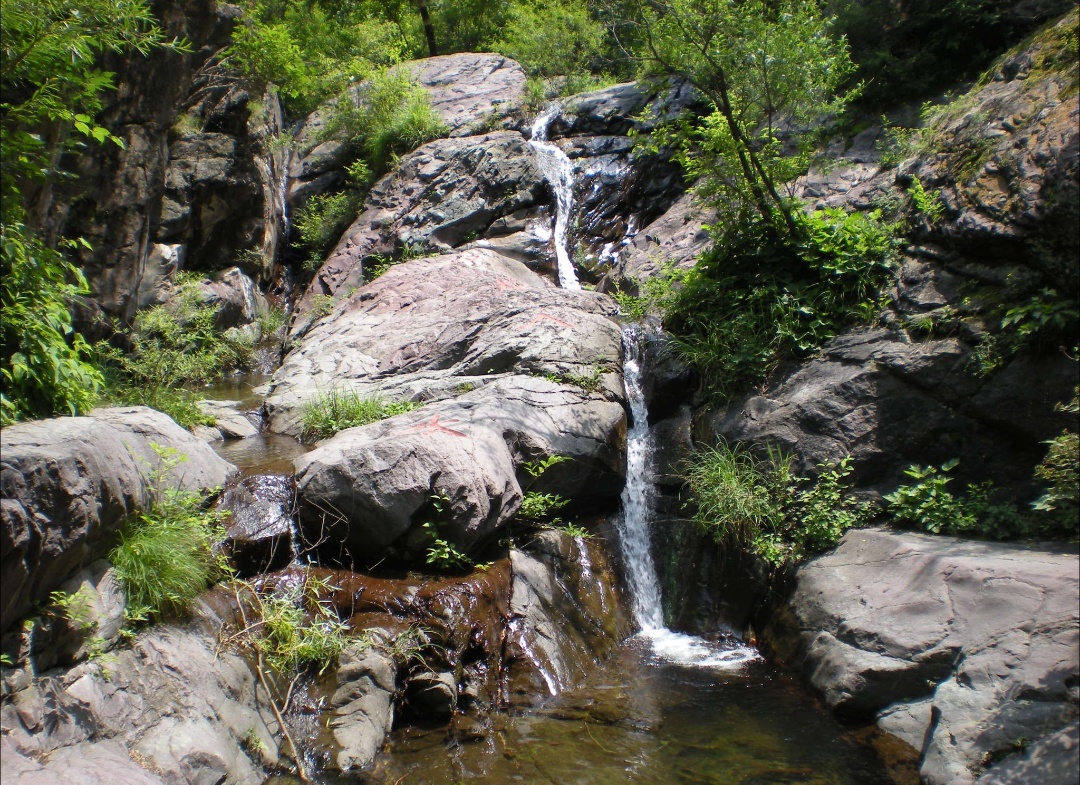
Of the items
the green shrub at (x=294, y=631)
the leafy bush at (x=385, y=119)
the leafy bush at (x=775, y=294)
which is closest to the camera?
the green shrub at (x=294, y=631)

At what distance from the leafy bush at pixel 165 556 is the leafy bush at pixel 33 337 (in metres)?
0.87

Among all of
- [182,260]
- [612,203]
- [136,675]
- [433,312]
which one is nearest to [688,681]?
[136,675]

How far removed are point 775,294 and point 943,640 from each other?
430cm

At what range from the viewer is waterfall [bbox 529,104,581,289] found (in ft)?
44.7

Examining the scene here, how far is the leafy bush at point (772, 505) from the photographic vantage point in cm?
707

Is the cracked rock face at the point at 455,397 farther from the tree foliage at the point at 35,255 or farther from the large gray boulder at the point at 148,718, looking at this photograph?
the tree foliage at the point at 35,255

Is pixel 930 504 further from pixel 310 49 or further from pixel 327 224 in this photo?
pixel 310 49

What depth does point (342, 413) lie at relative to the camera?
879 centimetres

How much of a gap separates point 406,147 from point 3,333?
41.0 ft

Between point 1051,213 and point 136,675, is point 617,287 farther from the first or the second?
point 136,675

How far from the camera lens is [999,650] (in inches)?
193

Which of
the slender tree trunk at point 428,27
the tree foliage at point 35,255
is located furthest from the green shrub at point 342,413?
the slender tree trunk at point 428,27

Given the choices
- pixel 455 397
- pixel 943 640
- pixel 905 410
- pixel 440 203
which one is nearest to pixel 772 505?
pixel 905 410

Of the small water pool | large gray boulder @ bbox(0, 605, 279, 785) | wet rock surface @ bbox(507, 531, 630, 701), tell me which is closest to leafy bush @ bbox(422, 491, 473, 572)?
wet rock surface @ bbox(507, 531, 630, 701)
